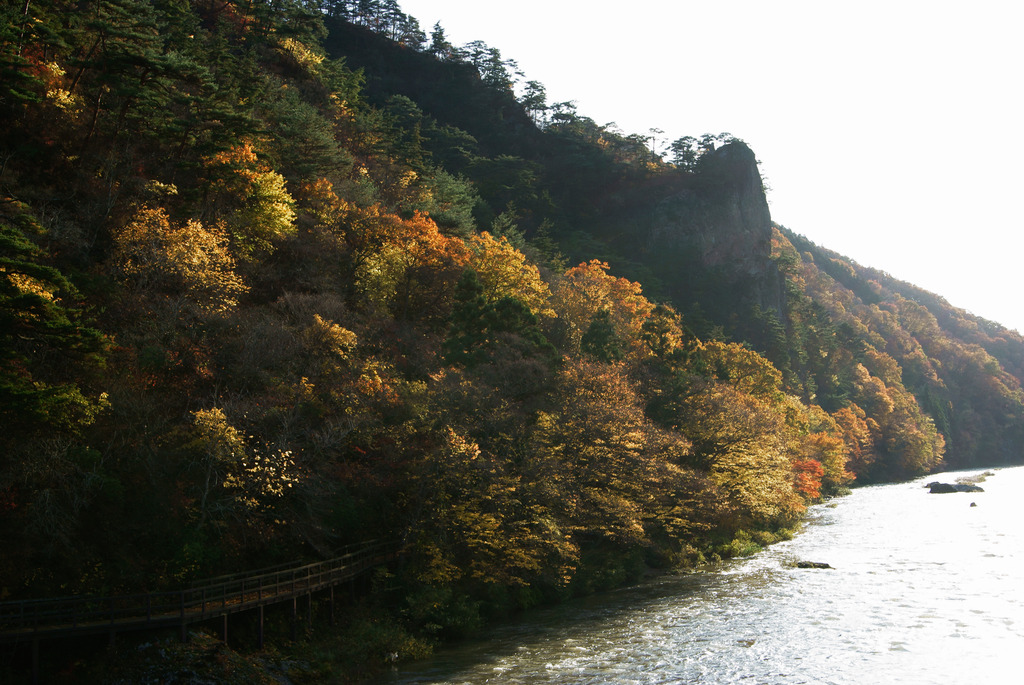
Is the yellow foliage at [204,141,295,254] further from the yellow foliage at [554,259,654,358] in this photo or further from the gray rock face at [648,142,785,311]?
the gray rock face at [648,142,785,311]

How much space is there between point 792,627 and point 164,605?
2475 cm

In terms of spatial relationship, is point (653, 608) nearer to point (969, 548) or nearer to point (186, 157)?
point (969, 548)

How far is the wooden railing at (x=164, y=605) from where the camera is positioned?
21.1m

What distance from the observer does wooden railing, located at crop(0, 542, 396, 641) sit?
69.3ft

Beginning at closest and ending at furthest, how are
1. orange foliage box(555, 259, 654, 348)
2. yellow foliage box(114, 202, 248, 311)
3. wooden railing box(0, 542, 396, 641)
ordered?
wooden railing box(0, 542, 396, 641) < yellow foliage box(114, 202, 248, 311) < orange foliage box(555, 259, 654, 348)

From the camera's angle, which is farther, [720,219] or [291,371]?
[720,219]

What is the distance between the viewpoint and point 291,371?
3444 centimetres

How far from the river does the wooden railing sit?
5312 millimetres

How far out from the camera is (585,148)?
126 m

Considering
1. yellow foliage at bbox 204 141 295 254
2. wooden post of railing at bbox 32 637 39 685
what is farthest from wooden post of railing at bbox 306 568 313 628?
yellow foliage at bbox 204 141 295 254

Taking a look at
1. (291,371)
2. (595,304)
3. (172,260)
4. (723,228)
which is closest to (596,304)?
(595,304)

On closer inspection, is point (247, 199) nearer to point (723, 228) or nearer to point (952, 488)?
point (952, 488)

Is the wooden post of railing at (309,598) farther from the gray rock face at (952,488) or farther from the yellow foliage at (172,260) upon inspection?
the gray rock face at (952,488)

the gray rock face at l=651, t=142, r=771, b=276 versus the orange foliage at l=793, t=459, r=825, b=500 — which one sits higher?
the gray rock face at l=651, t=142, r=771, b=276
